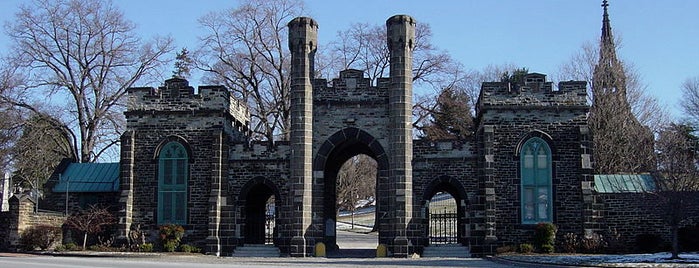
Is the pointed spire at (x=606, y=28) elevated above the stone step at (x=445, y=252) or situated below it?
above

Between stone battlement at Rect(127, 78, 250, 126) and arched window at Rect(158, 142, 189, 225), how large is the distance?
1.52 meters

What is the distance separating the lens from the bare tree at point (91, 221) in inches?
1286

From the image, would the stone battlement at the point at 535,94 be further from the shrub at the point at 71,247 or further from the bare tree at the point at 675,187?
the shrub at the point at 71,247

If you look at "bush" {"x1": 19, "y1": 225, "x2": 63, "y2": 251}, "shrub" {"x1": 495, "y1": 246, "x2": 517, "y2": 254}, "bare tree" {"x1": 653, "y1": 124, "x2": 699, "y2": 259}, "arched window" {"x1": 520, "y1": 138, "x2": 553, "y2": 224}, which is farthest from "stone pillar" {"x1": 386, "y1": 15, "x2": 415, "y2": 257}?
"bush" {"x1": 19, "y1": 225, "x2": 63, "y2": 251}

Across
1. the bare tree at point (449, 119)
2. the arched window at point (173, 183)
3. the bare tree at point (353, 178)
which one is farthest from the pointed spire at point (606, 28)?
the arched window at point (173, 183)

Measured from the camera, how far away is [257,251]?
1284 inches

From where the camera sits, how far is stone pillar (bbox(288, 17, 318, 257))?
31828 mm

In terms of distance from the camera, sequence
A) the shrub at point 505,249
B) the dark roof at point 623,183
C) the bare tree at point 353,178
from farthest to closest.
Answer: the bare tree at point 353,178 < the dark roof at point 623,183 < the shrub at point 505,249

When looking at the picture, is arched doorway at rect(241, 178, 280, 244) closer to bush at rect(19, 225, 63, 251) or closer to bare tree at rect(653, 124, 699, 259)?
bush at rect(19, 225, 63, 251)

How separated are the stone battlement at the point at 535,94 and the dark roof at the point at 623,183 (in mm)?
2999

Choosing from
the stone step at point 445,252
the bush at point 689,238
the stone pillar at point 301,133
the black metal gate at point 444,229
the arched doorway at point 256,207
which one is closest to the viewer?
the bush at point 689,238

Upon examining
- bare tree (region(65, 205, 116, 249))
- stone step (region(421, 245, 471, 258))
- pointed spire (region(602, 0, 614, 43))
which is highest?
pointed spire (region(602, 0, 614, 43))

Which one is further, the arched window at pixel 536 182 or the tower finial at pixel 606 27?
the tower finial at pixel 606 27

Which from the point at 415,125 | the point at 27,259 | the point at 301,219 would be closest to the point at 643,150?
the point at 415,125
